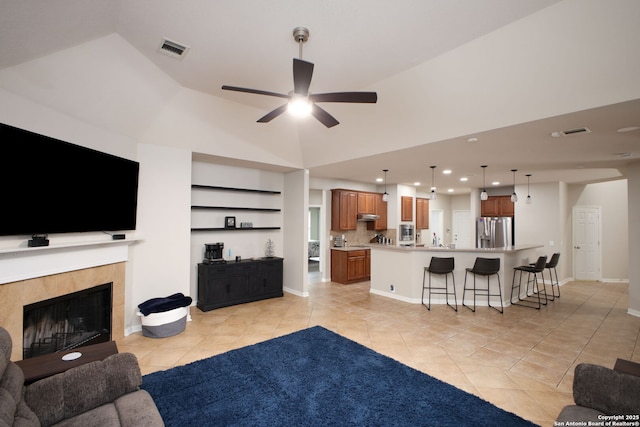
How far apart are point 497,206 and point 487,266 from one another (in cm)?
417

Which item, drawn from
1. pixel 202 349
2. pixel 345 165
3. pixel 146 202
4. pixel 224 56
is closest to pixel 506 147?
pixel 345 165

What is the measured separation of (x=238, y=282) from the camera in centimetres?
534

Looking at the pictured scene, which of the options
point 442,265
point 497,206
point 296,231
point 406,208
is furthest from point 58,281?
point 497,206

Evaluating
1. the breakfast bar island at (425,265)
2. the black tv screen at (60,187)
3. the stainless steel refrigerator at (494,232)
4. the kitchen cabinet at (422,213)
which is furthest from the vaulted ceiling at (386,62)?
the kitchen cabinet at (422,213)

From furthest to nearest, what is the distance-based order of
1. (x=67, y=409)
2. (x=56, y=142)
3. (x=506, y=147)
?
(x=506, y=147)
(x=56, y=142)
(x=67, y=409)

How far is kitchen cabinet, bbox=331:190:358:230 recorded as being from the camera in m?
7.46

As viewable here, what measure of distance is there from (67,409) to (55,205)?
2.04 m

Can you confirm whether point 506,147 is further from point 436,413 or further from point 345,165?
point 436,413

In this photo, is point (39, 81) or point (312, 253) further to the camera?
point (312, 253)

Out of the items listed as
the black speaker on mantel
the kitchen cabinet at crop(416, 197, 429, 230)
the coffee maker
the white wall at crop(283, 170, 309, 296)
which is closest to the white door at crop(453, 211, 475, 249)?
the kitchen cabinet at crop(416, 197, 429, 230)

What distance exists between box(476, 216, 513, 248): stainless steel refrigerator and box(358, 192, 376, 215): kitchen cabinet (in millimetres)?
3188

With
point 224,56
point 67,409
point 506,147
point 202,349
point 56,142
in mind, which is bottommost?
point 202,349

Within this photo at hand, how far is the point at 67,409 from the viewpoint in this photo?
1.65 meters

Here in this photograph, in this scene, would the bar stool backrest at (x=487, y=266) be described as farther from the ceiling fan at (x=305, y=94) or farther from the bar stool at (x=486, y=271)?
the ceiling fan at (x=305, y=94)
